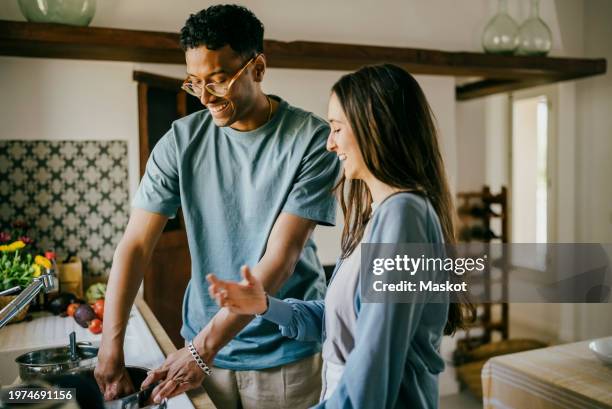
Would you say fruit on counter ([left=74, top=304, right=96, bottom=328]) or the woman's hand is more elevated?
the woman's hand

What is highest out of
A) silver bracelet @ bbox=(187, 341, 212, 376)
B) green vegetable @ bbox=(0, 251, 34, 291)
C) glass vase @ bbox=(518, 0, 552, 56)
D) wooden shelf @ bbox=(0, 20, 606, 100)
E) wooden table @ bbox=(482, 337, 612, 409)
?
glass vase @ bbox=(518, 0, 552, 56)

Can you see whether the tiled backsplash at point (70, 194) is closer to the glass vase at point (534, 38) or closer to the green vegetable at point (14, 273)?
the green vegetable at point (14, 273)

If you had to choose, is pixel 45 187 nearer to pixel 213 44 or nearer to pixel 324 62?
Answer: pixel 324 62

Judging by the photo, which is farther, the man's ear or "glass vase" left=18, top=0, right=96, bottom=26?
"glass vase" left=18, top=0, right=96, bottom=26

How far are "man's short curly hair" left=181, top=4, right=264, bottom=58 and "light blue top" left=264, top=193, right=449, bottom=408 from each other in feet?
1.72

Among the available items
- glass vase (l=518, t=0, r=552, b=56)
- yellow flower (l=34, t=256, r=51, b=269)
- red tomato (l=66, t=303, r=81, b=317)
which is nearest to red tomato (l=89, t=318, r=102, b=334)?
red tomato (l=66, t=303, r=81, b=317)

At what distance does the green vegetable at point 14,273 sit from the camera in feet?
6.05

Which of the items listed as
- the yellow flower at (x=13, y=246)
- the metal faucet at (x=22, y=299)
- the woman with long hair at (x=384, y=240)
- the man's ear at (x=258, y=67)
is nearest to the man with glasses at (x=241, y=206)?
the man's ear at (x=258, y=67)

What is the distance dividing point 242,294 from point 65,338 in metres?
1.06

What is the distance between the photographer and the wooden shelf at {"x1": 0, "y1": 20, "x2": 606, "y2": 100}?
6.80 feet

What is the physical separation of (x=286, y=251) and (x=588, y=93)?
9.26ft

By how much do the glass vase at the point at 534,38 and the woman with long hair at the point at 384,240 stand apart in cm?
229

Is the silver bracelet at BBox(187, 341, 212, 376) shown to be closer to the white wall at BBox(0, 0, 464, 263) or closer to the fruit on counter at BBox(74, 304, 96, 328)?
the fruit on counter at BBox(74, 304, 96, 328)

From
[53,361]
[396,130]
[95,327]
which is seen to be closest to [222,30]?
[396,130]
